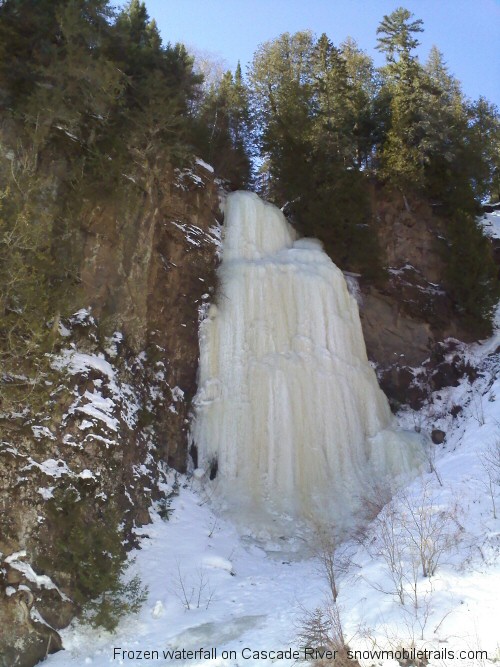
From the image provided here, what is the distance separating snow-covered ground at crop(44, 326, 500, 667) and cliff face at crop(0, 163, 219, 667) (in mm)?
726

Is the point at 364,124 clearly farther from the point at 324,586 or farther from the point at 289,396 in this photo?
the point at 324,586

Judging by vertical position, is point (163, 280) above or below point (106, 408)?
above

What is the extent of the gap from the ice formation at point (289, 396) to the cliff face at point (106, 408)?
2.28 feet

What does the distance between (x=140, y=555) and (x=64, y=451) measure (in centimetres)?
218

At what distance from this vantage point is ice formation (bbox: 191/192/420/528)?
1260 centimetres

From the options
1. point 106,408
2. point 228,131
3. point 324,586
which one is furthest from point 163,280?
point 228,131

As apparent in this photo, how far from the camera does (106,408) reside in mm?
10508

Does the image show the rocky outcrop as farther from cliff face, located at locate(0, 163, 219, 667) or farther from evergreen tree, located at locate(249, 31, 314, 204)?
evergreen tree, located at locate(249, 31, 314, 204)

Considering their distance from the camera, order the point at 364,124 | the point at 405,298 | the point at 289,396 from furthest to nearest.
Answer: the point at 364,124 → the point at 405,298 → the point at 289,396

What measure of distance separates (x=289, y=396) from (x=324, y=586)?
17.2ft

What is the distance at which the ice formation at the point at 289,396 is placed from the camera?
12.6 m

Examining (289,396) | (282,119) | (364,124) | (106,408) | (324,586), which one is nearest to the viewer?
(324,586)

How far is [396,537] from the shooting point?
26.8 ft

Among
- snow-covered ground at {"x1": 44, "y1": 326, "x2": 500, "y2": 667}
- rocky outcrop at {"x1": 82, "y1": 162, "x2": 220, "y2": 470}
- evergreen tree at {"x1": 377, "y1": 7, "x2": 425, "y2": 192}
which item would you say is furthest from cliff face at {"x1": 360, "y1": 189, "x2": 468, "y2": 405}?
rocky outcrop at {"x1": 82, "y1": 162, "x2": 220, "y2": 470}
